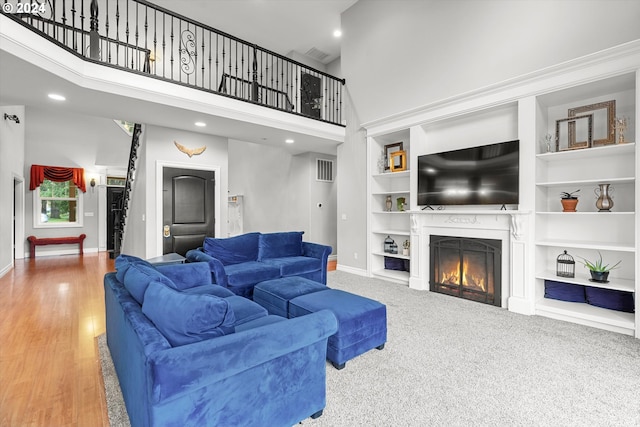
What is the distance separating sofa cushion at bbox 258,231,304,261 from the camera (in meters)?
4.60

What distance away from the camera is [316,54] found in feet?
25.6

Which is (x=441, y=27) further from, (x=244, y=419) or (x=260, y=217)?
(x=260, y=217)

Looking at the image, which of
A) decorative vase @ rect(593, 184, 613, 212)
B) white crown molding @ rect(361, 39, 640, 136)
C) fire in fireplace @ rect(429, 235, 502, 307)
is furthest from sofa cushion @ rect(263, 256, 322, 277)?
decorative vase @ rect(593, 184, 613, 212)

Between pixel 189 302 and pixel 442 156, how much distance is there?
165 inches

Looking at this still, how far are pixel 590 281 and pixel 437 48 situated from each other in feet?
11.9

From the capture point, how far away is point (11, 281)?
527 centimetres

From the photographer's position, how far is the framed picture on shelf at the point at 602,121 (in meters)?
3.32

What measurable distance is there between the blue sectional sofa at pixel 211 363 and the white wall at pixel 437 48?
398 centimetres

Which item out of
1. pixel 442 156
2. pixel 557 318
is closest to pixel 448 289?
pixel 557 318

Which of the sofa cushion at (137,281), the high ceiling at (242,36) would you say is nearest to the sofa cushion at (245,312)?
the sofa cushion at (137,281)

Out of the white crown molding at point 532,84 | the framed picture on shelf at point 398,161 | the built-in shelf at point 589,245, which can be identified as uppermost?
the white crown molding at point 532,84

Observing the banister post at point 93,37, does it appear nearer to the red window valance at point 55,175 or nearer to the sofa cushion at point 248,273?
the sofa cushion at point 248,273

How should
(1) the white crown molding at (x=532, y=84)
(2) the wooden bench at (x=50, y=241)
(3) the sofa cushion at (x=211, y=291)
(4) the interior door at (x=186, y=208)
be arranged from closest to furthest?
(3) the sofa cushion at (x=211, y=291), (1) the white crown molding at (x=532, y=84), (4) the interior door at (x=186, y=208), (2) the wooden bench at (x=50, y=241)

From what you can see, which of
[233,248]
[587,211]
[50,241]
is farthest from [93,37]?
[50,241]
